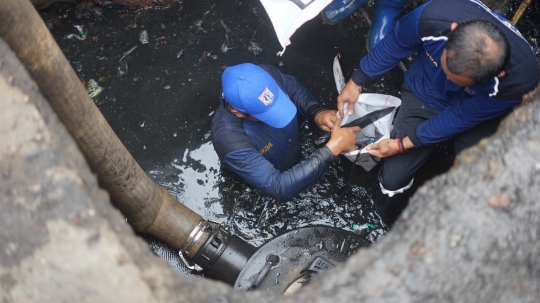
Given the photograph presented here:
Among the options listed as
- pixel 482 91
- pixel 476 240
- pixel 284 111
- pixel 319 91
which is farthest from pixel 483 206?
pixel 319 91

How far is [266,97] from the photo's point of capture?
10.6 ft

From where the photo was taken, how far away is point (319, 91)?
4.37m

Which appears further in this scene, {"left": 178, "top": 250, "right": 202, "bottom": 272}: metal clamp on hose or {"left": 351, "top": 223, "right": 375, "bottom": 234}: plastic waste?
{"left": 351, "top": 223, "right": 375, "bottom": 234}: plastic waste

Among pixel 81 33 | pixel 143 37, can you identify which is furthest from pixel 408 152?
pixel 81 33

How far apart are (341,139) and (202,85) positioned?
1.55m

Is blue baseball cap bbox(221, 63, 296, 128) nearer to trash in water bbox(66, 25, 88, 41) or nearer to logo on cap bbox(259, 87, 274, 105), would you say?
logo on cap bbox(259, 87, 274, 105)

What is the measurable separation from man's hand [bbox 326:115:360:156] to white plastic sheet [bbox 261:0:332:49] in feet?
2.35

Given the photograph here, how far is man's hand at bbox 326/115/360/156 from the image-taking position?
3.44 metres

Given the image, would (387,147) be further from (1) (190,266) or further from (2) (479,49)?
(1) (190,266)

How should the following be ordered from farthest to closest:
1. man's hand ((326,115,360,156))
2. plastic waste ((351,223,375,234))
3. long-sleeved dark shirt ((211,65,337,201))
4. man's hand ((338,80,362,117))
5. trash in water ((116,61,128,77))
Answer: trash in water ((116,61,128,77)), plastic waste ((351,223,375,234)), man's hand ((338,80,362,117)), man's hand ((326,115,360,156)), long-sleeved dark shirt ((211,65,337,201))

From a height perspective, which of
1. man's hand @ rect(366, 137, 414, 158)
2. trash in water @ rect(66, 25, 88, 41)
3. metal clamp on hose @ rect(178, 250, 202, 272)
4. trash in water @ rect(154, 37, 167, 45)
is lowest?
metal clamp on hose @ rect(178, 250, 202, 272)

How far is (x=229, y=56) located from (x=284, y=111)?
A: 4.44 ft

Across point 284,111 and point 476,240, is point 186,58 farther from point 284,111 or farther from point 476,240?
point 476,240

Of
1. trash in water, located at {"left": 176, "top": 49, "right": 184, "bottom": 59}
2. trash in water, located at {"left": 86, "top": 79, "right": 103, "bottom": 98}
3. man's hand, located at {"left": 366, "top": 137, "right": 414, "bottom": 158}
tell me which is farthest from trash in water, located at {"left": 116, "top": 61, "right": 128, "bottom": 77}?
man's hand, located at {"left": 366, "top": 137, "right": 414, "bottom": 158}
